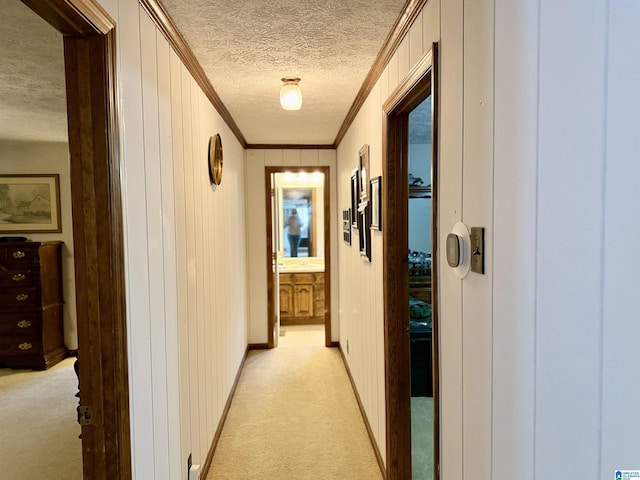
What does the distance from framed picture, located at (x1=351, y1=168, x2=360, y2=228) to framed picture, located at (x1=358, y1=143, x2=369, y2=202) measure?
146 millimetres

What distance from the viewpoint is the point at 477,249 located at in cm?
104

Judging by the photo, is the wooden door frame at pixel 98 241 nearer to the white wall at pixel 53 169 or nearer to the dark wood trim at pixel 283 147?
the dark wood trim at pixel 283 147

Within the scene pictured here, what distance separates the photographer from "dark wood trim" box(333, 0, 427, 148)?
151cm

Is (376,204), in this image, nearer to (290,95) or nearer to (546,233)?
(290,95)

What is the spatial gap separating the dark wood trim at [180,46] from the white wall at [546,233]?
1.11m

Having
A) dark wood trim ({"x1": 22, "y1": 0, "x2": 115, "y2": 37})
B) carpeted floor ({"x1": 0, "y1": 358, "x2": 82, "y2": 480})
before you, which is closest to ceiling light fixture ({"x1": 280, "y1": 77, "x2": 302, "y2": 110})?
dark wood trim ({"x1": 22, "y1": 0, "x2": 115, "y2": 37})

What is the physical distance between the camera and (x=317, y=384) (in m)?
3.52

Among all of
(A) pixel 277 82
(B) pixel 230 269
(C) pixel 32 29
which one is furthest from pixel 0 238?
(A) pixel 277 82

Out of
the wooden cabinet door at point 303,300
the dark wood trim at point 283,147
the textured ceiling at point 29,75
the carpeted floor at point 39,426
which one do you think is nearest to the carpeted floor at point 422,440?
the carpeted floor at point 39,426

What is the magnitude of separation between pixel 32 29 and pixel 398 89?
1.66m

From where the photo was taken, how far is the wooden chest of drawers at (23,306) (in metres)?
3.86

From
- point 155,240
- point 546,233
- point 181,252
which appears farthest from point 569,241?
point 181,252

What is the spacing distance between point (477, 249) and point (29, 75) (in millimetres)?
2691

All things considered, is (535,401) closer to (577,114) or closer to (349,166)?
(577,114)
